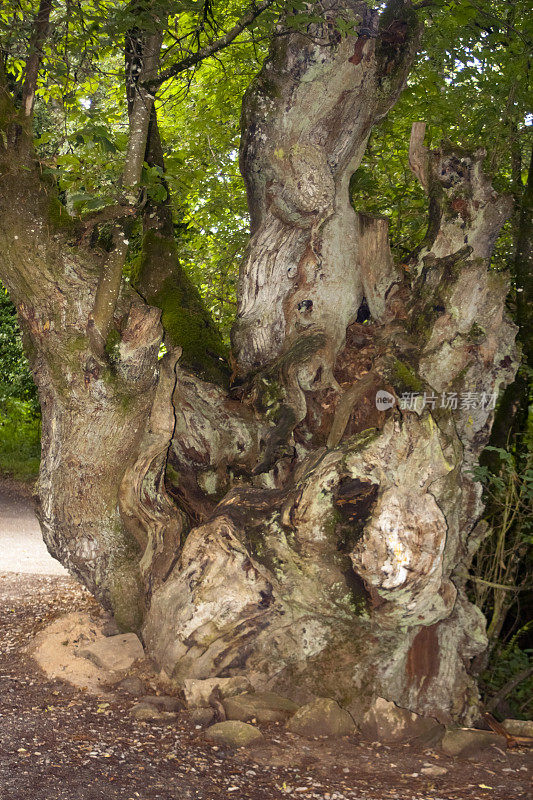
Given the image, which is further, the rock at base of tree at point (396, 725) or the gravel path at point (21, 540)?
the gravel path at point (21, 540)

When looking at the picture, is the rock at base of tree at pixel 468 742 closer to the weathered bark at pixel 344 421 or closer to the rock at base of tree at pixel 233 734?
the weathered bark at pixel 344 421

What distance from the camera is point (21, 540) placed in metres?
9.89

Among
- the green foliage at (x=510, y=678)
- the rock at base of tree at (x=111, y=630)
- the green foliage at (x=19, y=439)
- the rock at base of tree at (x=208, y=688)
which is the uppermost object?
the green foliage at (x=19, y=439)

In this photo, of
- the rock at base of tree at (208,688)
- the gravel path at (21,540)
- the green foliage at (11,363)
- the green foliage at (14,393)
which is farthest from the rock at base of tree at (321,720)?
the green foliage at (11,363)

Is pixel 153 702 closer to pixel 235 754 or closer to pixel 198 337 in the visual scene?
pixel 235 754

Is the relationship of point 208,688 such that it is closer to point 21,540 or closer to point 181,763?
point 181,763

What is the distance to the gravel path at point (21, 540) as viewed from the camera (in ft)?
27.2

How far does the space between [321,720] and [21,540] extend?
699 centimetres

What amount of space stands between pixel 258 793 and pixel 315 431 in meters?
2.41

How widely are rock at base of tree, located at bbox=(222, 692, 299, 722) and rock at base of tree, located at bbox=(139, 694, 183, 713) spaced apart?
0.92 ft

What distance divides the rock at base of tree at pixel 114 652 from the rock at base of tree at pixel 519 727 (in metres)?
2.44

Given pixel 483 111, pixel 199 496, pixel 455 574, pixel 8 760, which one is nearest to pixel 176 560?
pixel 199 496

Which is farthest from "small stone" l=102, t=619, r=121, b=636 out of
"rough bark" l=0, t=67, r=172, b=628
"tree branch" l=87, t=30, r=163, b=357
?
"tree branch" l=87, t=30, r=163, b=357

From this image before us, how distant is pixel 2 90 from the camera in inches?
178
